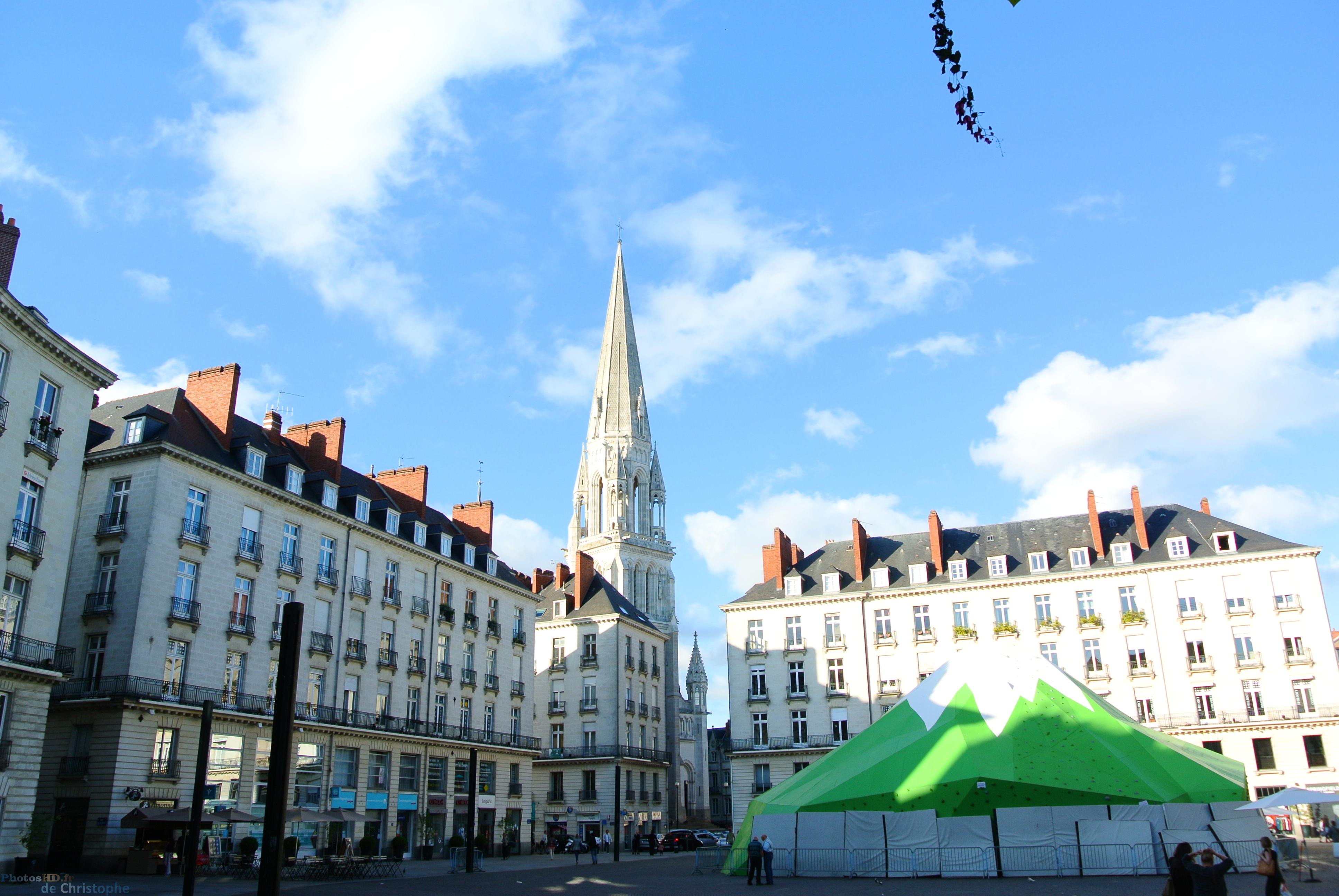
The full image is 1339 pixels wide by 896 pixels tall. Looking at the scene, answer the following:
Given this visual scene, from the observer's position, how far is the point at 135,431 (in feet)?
121

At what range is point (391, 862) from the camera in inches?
1439

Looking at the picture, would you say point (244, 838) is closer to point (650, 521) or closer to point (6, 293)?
point (6, 293)

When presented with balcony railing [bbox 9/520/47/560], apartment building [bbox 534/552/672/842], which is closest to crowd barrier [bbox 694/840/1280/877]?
balcony railing [bbox 9/520/47/560]

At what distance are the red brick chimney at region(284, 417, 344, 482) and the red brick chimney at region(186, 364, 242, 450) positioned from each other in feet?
16.9

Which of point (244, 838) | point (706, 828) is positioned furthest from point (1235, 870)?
point (706, 828)

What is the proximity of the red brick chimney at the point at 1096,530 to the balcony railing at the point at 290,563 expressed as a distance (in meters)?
40.1

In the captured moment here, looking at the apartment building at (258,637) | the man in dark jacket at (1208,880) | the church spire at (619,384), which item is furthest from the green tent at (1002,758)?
the church spire at (619,384)

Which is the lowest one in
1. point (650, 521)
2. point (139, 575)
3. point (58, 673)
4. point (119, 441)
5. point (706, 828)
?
point (706, 828)

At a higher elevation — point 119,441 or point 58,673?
point 119,441

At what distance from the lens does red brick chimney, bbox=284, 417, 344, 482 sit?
153 ft

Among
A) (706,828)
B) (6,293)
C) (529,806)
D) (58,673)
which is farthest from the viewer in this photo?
(706,828)

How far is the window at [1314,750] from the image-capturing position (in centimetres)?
4762

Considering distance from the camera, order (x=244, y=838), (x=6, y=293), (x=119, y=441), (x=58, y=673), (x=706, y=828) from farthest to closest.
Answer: (x=706, y=828), (x=119, y=441), (x=244, y=838), (x=58, y=673), (x=6, y=293)

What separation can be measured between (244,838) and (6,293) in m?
19.3
